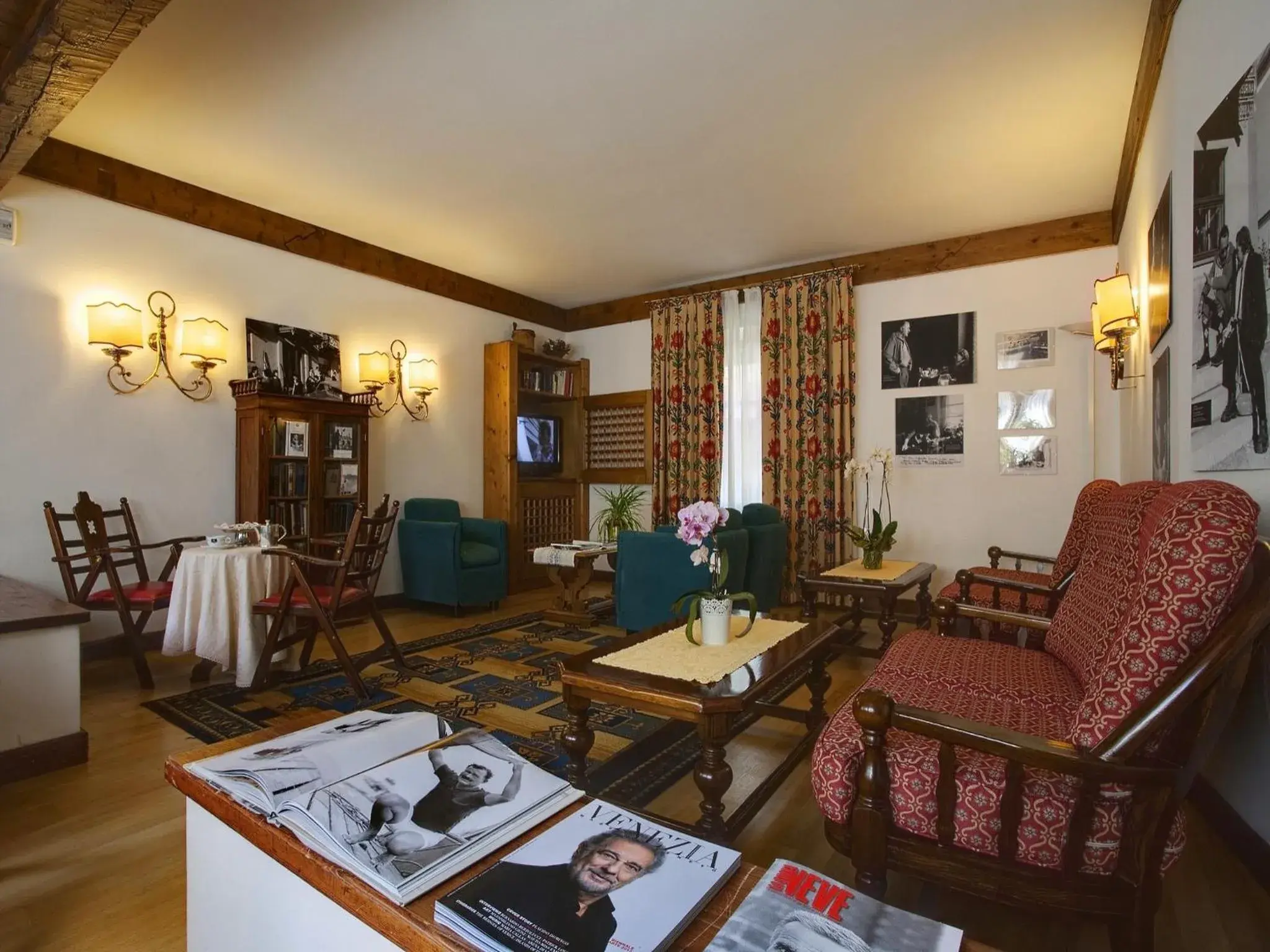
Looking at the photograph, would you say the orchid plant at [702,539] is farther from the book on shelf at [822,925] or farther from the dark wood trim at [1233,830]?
the book on shelf at [822,925]

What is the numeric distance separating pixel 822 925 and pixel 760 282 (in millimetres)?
5717

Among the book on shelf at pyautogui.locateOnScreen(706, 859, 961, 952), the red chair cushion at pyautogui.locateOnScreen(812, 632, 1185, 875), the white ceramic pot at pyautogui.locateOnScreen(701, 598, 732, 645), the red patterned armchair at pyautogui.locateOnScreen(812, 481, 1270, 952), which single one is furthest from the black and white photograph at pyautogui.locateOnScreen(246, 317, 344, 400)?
the book on shelf at pyautogui.locateOnScreen(706, 859, 961, 952)

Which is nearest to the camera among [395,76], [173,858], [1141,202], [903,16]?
[173,858]

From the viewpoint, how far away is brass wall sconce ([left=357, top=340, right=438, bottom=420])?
4984 mm

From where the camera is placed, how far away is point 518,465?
6211 millimetres

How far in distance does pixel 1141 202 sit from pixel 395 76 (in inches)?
144

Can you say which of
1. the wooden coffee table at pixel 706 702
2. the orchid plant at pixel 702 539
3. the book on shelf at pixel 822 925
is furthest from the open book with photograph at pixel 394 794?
the orchid plant at pixel 702 539

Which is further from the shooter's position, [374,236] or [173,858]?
[374,236]

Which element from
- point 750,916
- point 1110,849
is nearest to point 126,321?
point 750,916

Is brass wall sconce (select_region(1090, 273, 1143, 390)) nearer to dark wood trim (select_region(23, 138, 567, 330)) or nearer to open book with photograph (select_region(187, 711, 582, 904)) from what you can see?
open book with photograph (select_region(187, 711, 582, 904))

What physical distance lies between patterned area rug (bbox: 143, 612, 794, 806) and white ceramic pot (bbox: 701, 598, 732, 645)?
1.71 feet

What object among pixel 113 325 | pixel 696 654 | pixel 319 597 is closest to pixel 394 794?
pixel 696 654

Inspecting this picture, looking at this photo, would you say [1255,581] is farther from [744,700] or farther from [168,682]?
[168,682]

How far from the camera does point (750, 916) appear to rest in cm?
61
